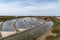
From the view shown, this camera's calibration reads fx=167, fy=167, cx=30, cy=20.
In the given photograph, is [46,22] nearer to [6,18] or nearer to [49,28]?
[49,28]

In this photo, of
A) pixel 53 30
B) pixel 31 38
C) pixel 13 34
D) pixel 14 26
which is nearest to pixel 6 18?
pixel 14 26

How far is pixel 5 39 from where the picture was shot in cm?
318

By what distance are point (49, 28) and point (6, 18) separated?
3.10ft

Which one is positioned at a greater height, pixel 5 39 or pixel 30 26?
pixel 30 26

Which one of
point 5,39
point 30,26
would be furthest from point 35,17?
point 5,39

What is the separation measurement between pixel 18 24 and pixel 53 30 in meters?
0.75

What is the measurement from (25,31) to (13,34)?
0.82 ft

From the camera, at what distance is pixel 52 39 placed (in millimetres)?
3350

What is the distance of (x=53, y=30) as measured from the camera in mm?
3477

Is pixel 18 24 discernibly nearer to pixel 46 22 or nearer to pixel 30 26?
pixel 30 26

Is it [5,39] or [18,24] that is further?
[18,24]

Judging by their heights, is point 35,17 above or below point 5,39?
above

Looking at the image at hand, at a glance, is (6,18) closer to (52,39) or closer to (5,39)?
(5,39)

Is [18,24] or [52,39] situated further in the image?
[18,24]
